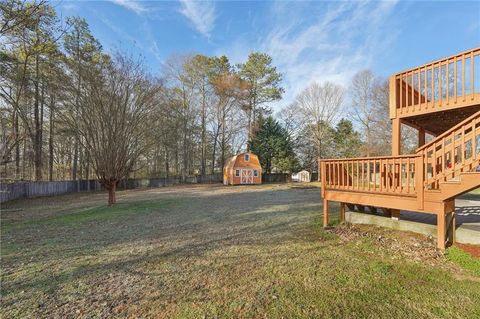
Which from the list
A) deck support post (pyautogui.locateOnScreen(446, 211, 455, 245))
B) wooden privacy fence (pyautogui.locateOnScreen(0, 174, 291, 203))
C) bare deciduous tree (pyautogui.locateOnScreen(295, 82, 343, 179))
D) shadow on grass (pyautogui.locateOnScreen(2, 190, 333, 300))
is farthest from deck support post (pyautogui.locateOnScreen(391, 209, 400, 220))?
bare deciduous tree (pyautogui.locateOnScreen(295, 82, 343, 179))

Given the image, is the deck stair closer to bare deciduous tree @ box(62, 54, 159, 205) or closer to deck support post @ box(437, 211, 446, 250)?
deck support post @ box(437, 211, 446, 250)

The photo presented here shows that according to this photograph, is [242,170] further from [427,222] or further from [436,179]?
[436,179]

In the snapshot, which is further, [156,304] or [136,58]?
[136,58]

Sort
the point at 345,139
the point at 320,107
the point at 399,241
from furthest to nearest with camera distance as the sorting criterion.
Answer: the point at 320,107 < the point at 345,139 < the point at 399,241

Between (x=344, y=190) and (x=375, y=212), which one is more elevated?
(x=344, y=190)

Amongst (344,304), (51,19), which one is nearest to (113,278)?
(344,304)

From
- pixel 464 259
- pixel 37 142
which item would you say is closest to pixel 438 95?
pixel 464 259

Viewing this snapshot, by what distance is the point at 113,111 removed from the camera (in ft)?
31.5

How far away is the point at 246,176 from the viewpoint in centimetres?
2488

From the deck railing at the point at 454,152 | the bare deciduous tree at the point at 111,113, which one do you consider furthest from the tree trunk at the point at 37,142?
the deck railing at the point at 454,152

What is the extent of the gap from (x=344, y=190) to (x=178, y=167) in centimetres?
2708

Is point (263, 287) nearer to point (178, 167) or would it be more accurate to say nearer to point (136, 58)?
point (136, 58)

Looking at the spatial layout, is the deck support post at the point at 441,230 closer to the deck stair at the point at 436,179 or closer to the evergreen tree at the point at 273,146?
the deck stair at the point at 436,179

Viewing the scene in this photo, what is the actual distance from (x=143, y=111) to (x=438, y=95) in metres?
10.6
